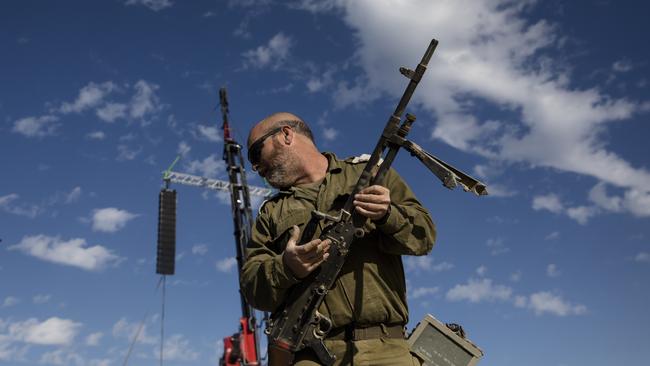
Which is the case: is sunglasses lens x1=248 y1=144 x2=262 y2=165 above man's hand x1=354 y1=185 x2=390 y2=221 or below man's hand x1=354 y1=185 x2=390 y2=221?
above

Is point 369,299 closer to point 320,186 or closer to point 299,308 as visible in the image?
point 299,308

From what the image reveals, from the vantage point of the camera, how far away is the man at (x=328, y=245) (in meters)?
3.61

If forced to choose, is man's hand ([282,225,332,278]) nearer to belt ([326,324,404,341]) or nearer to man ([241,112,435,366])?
man ([241,112,435,366])

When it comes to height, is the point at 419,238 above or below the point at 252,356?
below

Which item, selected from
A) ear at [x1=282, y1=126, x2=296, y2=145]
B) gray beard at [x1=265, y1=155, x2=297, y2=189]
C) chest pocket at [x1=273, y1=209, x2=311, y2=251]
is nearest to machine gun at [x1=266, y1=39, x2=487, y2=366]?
chest pocket at [x1=273, y1=209, x2=311, y2=251]

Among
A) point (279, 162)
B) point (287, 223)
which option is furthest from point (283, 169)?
point (287, 223)

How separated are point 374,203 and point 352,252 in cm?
41

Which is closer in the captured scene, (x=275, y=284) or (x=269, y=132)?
(x=275, y=284)

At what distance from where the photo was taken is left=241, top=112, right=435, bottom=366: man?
3609 millimetres

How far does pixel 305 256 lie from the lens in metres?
3.58

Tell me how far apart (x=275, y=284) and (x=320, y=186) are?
2.57 feet

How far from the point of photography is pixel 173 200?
3269 centimetres

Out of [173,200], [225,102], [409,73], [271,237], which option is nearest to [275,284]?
[271,237]

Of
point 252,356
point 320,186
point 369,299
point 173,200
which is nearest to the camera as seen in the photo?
point 369,299
